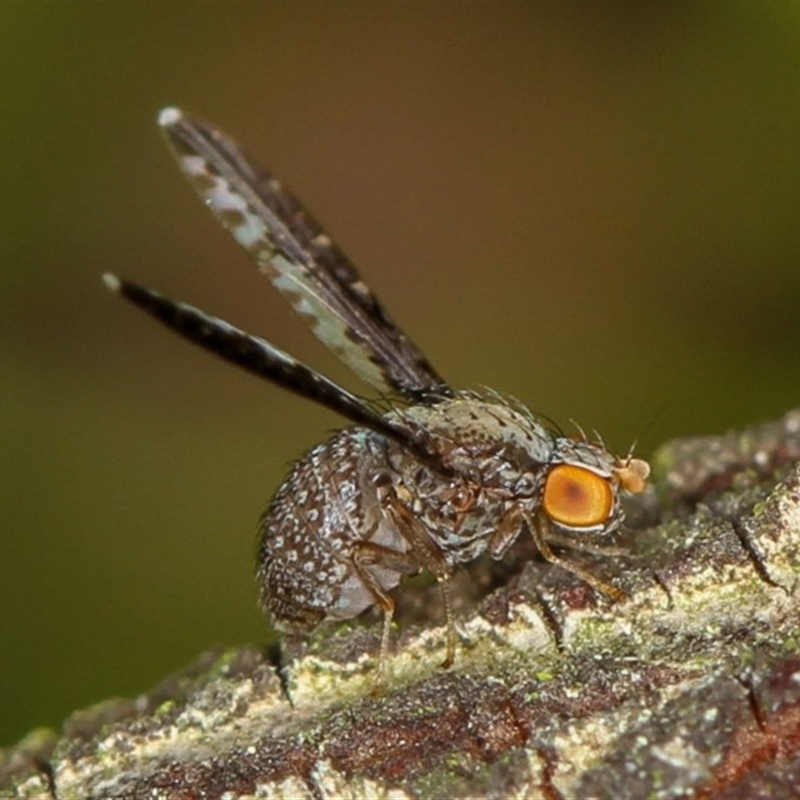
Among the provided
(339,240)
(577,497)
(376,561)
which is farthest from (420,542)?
(339,240)

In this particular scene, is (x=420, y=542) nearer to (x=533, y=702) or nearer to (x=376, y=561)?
(x=376, y=561)

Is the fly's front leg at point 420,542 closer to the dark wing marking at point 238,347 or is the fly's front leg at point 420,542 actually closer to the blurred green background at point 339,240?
the dark wing marking at point 238,347

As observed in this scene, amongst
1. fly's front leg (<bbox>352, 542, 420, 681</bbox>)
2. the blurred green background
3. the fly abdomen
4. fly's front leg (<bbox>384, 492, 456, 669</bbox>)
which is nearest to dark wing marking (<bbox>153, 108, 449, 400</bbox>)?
the fly abdomen

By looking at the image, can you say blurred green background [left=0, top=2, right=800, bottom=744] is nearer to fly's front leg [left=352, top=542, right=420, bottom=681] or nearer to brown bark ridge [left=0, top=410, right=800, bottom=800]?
fly's front leg [left=352, top=542, right=420, bottom=681]

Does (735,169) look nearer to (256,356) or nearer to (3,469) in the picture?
(3,469)

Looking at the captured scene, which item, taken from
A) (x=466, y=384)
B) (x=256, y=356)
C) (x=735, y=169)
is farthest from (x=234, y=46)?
(x=256, y=356)

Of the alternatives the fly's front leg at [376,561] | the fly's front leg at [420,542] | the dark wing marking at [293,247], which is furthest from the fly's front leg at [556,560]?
the dark wing marking at [293,247]
